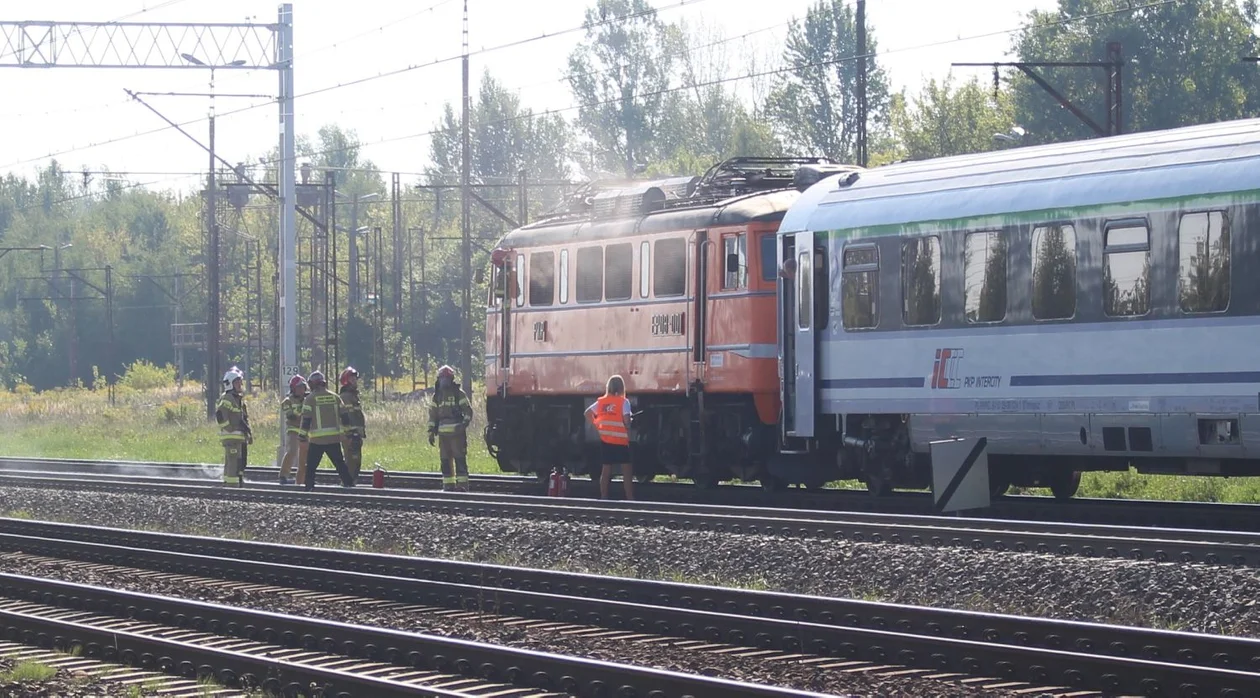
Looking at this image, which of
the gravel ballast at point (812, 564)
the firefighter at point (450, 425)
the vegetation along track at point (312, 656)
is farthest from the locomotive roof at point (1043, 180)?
the vegetation along track at point (312, 656)

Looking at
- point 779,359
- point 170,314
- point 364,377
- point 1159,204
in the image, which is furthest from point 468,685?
point 170,314

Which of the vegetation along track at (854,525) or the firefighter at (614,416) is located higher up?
the firefighter at (614,416)

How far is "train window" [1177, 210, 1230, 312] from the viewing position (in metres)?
14.7

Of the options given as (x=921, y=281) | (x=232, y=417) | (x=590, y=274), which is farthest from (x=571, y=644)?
(x=232, y=417)

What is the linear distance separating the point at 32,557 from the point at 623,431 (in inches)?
251

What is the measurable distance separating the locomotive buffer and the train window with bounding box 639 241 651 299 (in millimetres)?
5466

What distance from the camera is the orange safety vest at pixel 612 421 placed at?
19.5 m

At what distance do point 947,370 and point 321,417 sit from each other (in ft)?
29.2

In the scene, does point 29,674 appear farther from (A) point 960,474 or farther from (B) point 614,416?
(B) point 614,416

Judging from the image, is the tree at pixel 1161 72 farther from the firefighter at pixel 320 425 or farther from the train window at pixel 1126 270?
the train window at pixel 1126 270

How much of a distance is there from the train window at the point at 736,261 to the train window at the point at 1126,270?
515cm

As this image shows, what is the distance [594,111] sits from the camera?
107 metres

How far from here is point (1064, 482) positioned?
18.0 m

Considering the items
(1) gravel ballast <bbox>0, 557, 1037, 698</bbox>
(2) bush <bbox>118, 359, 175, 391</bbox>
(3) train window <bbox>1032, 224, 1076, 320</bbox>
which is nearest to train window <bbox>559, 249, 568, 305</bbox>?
(3) train window <bbox>1032, 224, 1076, 320</bbox>
